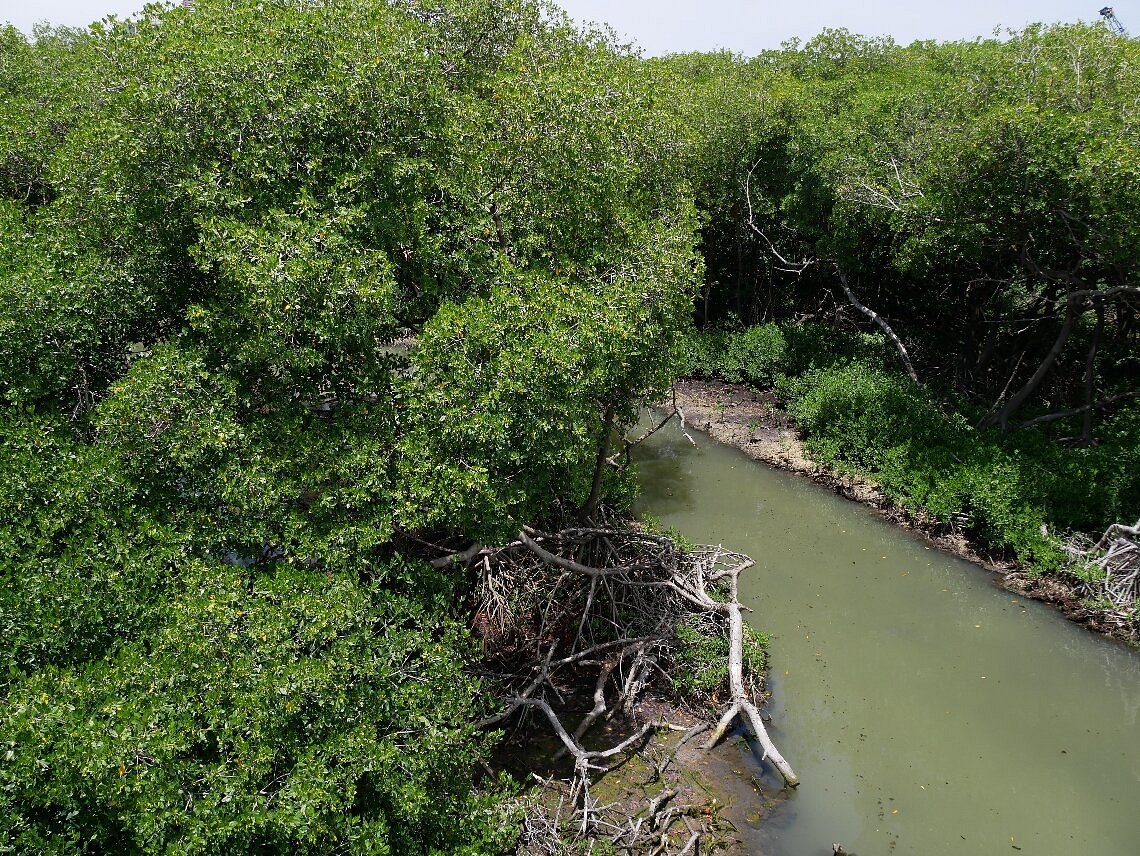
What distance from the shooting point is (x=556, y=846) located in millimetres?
7246

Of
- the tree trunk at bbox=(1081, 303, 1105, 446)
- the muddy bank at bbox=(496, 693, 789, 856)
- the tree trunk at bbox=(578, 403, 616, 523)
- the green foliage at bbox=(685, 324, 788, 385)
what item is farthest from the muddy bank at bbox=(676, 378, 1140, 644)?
the tree trunk at bbox=(578, 403, 616, 523)

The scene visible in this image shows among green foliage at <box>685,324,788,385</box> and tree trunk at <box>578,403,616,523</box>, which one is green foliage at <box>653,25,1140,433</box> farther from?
tree trunk at <box>578,403,616,523</box>

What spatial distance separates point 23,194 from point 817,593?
1252 centimetres

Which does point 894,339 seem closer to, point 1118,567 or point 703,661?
point 1118,567

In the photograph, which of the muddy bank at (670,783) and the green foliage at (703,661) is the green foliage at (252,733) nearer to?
the muddy bank at (670,783)

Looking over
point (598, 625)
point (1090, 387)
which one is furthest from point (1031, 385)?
point (598, 625)

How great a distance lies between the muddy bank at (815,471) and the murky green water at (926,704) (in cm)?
27

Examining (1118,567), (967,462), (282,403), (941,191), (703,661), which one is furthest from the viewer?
(941,191)

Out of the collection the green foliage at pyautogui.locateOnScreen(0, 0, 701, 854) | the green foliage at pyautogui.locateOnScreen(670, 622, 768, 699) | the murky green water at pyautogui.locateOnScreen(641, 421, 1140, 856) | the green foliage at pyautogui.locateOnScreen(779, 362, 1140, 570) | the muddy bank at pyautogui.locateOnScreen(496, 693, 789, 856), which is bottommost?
the murky green water at pyautogui.locateOnScreen(641, 421, 1140, 856)

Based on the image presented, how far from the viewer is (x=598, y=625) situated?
10102 mm

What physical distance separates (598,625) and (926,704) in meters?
4.23

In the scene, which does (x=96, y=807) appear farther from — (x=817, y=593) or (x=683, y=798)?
(x=817, y=593)

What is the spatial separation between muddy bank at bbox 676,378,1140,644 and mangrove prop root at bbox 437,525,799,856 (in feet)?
15.4

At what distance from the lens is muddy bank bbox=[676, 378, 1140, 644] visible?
11.4 meters
